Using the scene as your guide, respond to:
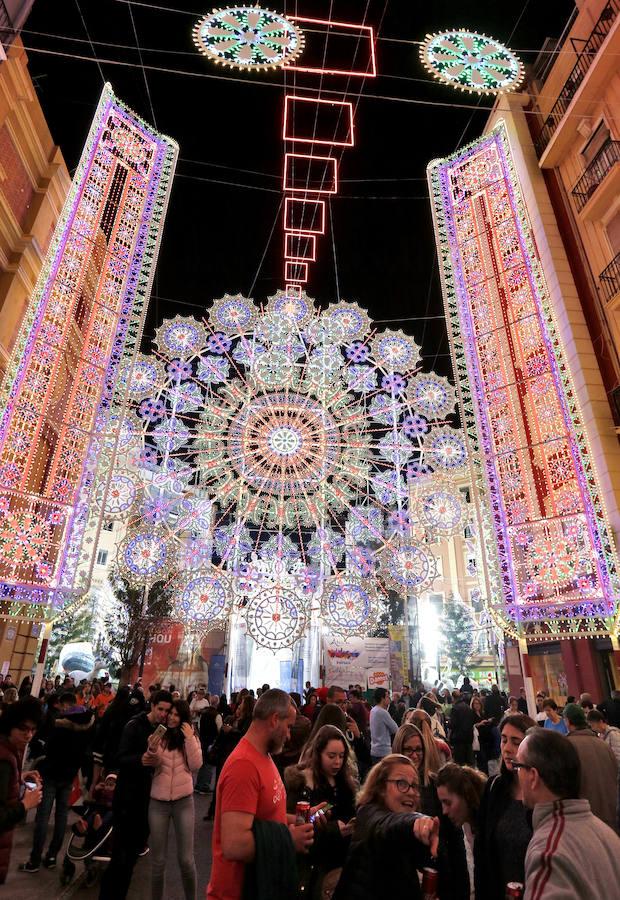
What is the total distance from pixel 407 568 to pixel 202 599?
494cm

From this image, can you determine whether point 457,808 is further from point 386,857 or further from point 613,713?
point 613,713

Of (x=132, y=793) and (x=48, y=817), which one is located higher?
(x=132, y=793)

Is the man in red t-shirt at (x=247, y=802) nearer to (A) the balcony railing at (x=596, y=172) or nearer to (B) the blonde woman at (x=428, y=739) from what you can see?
(B) the blonde woman at (x=428, y=739)

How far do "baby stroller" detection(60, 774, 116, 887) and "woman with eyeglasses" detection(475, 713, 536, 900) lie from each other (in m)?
4.08

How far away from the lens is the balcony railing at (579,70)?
45.0ft

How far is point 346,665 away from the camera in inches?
765

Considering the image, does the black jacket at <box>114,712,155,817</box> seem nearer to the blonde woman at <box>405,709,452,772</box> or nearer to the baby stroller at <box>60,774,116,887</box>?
the baby stroller at <box>60,774,116,887</box>

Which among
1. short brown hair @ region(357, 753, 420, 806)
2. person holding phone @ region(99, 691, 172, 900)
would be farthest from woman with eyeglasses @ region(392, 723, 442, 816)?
person holding phone @ region(99, 691, 172, 900)

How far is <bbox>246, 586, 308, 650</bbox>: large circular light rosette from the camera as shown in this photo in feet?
42.9

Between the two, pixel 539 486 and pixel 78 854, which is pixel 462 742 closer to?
pixel 539 486

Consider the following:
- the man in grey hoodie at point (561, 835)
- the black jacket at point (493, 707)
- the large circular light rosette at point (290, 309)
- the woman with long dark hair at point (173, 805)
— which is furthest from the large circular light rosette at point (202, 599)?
the man in grey hoodie at point (561, 835)

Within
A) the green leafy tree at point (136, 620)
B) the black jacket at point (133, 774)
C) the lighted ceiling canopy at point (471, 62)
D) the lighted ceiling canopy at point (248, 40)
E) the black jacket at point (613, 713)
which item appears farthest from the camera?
the green leafy tree at point (136, 620)

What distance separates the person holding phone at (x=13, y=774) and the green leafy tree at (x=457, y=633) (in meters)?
38.3

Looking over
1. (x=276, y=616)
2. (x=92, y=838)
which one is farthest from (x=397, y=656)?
(x=92, y=838)
